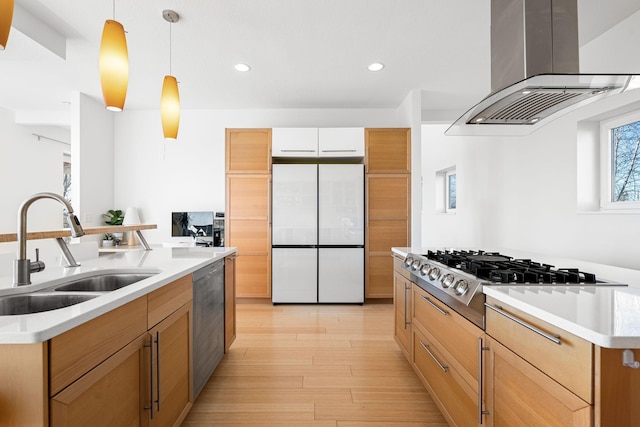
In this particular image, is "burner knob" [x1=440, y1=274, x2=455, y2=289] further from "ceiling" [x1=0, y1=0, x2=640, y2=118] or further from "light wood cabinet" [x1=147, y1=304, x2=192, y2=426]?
"ceiling" [x1=0, y1=0, x2=640, y2=118]

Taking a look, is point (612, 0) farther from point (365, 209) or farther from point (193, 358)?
point (193, 358)

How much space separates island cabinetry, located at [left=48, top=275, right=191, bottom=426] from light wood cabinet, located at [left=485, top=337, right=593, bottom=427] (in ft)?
4.35

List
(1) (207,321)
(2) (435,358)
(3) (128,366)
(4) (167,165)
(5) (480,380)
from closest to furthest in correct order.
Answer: (3) (128,366)
(5) (480,380)
(2) (435,358)
(1) (207,321)
(4) (167,165)

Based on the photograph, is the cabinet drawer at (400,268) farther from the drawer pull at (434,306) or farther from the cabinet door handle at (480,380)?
the cabinet door handle at (480,380)

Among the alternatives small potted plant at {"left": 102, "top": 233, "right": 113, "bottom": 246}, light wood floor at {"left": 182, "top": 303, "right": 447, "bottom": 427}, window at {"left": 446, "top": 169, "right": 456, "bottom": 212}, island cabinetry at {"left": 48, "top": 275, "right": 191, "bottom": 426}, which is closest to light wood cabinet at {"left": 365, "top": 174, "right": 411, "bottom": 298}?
light wood floor at {"left": 182, "top": 303, "right": 447, "bottom": 427}

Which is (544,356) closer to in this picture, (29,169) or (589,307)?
(589,307)

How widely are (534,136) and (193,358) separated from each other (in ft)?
12.3

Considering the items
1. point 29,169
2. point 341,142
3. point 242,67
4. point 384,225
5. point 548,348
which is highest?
point 242,67

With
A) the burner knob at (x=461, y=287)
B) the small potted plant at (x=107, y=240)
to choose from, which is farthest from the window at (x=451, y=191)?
the small potted plant at (x=107, y=240)

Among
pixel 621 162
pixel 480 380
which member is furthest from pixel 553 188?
pixel 480 380

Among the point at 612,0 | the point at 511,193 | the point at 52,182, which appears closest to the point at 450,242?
the point at 511,193

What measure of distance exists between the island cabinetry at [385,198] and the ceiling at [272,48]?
61cm

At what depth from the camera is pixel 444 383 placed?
5.28ft

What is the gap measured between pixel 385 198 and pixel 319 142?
1.09 metres
